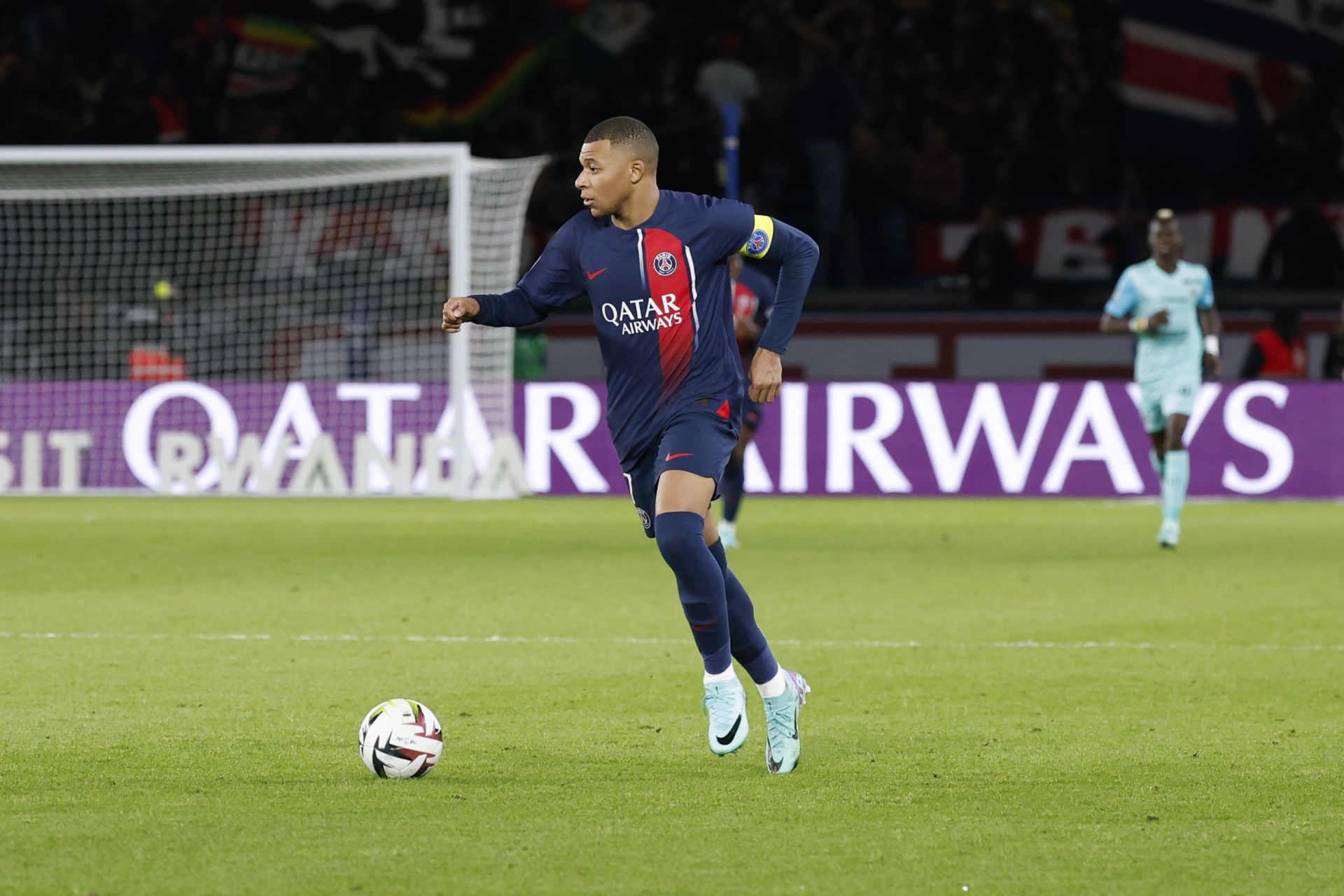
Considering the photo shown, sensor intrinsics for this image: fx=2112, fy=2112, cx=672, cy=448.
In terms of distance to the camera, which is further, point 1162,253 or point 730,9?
point 730,9

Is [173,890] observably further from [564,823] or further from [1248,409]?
[1248,409]

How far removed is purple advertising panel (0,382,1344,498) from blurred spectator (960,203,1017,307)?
323 cm

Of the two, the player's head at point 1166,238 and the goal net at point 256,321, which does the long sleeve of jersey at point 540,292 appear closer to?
the player's head at point 1166,238

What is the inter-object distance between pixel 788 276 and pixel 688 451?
639mm

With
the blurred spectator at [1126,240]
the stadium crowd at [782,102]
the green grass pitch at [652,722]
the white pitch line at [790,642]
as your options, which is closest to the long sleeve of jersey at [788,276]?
the green grass pitch at [652,722]

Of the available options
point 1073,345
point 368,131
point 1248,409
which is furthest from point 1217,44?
point 368,131

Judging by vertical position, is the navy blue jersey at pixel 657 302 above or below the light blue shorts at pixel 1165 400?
above

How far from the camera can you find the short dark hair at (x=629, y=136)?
601 centimetres

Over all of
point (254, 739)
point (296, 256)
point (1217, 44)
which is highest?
point (1217, 44)

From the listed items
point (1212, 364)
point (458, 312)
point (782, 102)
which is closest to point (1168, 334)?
point (1212, 364)

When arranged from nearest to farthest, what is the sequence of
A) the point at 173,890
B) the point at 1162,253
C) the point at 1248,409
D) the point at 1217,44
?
1. the point at 173,890
2. the point at 1162,253
3. the point at 1248,409
4. the point at 1217,44

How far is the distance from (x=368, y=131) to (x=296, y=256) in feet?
10.9

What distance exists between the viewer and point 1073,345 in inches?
803

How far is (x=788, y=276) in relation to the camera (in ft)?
20.4
